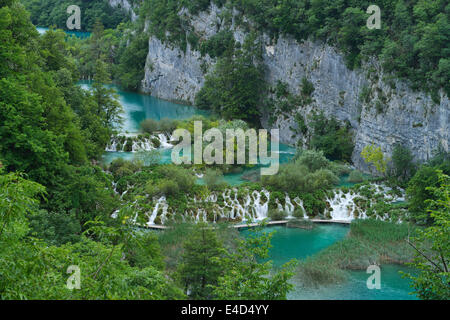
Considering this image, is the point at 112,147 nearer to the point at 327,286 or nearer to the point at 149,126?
the point at 149,126

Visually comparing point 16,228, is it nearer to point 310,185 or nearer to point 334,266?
point 334,266

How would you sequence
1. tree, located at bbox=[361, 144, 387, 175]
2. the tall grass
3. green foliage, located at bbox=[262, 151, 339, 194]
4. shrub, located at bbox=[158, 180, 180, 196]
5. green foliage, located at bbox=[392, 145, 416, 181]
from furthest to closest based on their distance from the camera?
tree, located at bbox=[361, 144, 387, 175], green foliage, located at bbox=[392, 145, 416, 181], green foliage, located at bbox=[262, 151, 339, 194], shrub, located at bbox=[158, 180, 180, 196], the tall grass

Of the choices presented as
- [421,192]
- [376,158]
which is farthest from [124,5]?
[421,192]

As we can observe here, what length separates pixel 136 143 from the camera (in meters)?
36.3

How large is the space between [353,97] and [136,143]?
13940mm

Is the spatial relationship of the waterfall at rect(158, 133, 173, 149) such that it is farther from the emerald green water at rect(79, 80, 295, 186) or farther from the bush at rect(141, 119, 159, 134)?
the emerald green water at rect(79, 80, 295, 186)

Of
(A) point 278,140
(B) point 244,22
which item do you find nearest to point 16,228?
(A) point 278,140

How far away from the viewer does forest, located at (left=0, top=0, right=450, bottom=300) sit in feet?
31.4

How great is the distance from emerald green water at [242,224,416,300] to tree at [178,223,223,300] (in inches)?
79.0

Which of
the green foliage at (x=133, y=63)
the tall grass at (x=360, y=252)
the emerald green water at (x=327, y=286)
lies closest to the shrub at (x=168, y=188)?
the emerald green water at (x=327, y=286)

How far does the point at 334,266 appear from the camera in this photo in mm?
20438

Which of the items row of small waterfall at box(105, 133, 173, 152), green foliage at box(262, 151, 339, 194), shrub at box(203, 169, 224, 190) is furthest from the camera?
row of small waterfall at box(105, 133, 173, 152)

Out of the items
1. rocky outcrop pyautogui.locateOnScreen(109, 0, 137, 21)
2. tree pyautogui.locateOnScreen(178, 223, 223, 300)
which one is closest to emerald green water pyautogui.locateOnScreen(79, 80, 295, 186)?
tree pyautogui.locateOnScreen(178, 223, 223, 300)

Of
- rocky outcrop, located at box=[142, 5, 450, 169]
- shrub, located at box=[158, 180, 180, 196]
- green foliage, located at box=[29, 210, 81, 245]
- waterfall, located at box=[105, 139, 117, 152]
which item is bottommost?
shrub, located at box=[158, 180, 180, 196]
